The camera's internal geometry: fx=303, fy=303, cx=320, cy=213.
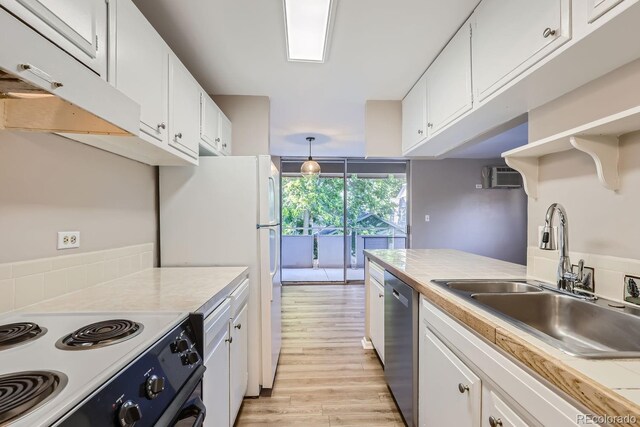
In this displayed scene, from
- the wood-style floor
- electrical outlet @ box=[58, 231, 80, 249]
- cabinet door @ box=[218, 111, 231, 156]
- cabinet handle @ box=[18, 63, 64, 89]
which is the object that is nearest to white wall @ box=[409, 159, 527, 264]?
the wood-style floor

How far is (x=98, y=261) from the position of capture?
157 centimetres

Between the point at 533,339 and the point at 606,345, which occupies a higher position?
the point at 533,339

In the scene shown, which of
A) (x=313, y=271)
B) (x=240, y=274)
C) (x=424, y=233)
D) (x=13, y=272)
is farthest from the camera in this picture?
(x=313, y=271)

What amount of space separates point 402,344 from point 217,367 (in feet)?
3.49

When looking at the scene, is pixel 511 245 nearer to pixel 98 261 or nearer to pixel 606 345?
pixel 606 345

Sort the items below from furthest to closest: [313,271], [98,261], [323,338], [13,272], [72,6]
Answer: [313,271] → [323,338] → [98,261] → [13,272] → [72,6]

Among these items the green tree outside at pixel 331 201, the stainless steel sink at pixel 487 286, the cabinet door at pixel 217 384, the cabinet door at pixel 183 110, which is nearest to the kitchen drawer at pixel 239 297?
the cabinet door at pixel 217 384

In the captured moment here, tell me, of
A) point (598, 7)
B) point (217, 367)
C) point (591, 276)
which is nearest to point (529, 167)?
point (591, 276)

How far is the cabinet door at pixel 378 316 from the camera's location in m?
2.39

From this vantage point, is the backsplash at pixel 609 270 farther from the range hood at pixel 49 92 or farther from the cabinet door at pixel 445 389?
the range hood at pixel 49 92

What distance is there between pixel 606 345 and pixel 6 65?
1.86 meters

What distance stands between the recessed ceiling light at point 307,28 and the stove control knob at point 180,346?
1676mm

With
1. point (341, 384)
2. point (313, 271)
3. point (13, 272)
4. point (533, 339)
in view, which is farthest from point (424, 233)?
point (13, 272)

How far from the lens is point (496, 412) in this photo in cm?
92
